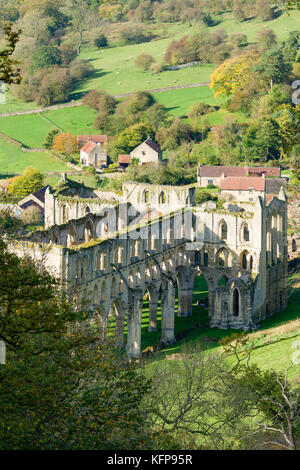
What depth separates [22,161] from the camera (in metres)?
151

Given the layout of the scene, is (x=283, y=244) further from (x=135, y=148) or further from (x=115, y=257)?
(x=135, y=148)

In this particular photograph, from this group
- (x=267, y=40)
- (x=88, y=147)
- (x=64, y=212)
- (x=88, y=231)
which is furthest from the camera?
(x=267, y=40)

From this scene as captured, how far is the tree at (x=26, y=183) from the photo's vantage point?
421 ft

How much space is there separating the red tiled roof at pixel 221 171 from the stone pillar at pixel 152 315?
194 feet

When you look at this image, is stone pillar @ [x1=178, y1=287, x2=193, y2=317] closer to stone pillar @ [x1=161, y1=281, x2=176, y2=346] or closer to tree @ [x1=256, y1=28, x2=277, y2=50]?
stone pillar @ [x1=161, y1=281, x2=176, y2=346]

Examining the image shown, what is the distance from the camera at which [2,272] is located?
34531mm

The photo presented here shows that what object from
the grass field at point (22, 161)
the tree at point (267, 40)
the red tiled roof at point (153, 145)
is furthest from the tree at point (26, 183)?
the tree at point (267, 40)

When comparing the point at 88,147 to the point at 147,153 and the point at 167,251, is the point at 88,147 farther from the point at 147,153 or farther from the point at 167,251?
the point at 167,251

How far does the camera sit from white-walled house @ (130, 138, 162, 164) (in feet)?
470

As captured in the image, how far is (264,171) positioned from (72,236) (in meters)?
62.3

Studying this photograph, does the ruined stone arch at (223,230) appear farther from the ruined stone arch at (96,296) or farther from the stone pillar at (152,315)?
the ruined stone arch at (96,296)

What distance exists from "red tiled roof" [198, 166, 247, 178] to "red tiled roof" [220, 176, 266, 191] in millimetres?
4976

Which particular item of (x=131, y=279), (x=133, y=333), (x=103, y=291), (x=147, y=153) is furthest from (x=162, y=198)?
(x=147, y=153)

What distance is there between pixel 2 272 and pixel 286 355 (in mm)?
32402
